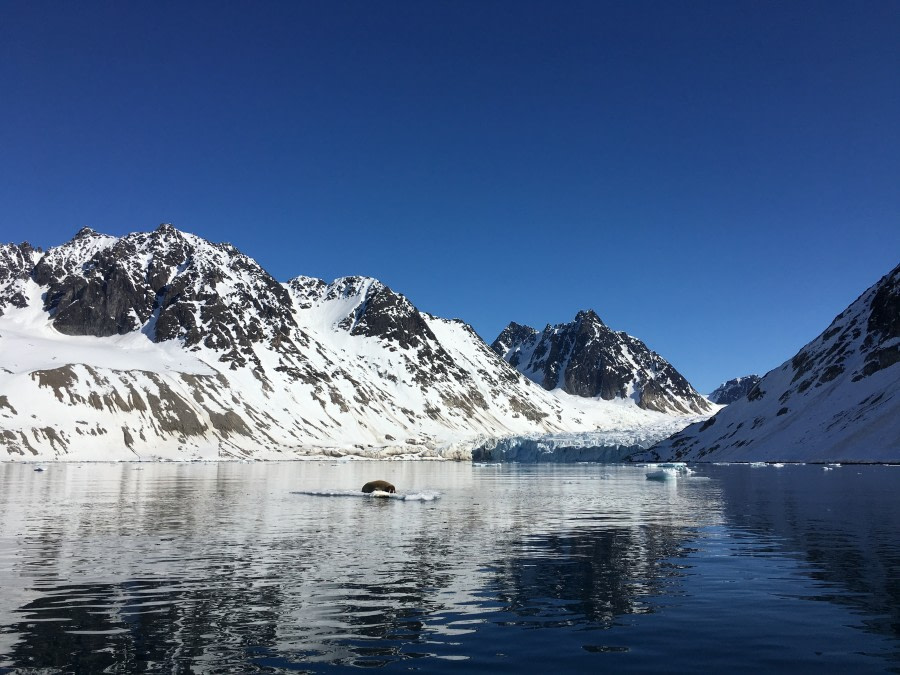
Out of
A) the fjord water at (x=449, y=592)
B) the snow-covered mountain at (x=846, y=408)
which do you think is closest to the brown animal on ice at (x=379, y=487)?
the fjord water at (x=449, y=592)

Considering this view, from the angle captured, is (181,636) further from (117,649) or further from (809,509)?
(809,509)

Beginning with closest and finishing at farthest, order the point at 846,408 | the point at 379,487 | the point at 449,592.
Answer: the point at 449,592, the point at 379,487, the point at 846,408

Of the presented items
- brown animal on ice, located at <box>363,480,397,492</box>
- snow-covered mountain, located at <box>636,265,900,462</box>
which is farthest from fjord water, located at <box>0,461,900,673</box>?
snow-covered mountain, located at <box>636,265,900,462</box>

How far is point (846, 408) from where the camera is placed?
165375 millimetres

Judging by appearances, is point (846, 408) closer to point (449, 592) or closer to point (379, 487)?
point (379, 487)

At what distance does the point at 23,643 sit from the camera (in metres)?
17.0

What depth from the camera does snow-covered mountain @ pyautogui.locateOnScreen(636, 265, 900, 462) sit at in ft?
489

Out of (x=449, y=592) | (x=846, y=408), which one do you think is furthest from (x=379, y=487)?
(x=846, y=408)

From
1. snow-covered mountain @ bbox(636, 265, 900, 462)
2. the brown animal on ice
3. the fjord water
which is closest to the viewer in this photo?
the fjord water

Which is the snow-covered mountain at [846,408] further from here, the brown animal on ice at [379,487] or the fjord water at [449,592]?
the fjord water at [449,592]

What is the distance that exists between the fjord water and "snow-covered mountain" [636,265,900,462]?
116m

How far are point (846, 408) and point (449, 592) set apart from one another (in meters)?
168

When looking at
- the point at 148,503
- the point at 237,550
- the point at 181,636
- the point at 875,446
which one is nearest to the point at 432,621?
the point at 181,636

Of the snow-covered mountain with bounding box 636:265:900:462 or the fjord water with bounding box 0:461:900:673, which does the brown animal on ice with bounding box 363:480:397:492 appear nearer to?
the fjord water with bounding box 0:461:900:673
